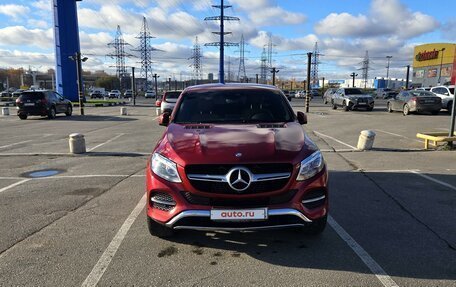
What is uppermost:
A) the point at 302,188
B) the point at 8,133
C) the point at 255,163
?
the point at 255,163

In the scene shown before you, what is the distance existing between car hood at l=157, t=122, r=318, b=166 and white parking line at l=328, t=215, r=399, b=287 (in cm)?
114

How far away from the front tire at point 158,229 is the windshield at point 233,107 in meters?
1.57

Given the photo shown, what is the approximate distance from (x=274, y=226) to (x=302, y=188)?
462mm

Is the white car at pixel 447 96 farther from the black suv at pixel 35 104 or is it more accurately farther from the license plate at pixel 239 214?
the license plate at pixel 239 214

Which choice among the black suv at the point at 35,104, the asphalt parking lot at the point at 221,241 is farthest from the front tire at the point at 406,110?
the black suv at the point at 35,104

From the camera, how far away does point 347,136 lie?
49.3 ft

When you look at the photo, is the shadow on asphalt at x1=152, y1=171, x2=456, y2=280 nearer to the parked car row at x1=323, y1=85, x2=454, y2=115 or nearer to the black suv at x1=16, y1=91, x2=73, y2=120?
the parked car row at x1=323, y1=85, x2=454, y2=115

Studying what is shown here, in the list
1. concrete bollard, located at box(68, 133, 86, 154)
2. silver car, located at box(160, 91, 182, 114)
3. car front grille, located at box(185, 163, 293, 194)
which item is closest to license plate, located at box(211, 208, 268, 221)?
Answer: car front grille, located at box(185, 163, 293, 194)

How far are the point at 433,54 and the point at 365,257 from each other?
77.0 m

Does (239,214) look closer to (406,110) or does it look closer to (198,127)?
(198,127)

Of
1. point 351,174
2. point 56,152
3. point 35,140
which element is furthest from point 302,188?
point 35,140

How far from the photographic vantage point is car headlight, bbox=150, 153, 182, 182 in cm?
396

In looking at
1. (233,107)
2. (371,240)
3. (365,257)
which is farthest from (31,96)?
(365,257)

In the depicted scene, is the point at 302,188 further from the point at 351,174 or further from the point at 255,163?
the point at 351,174
